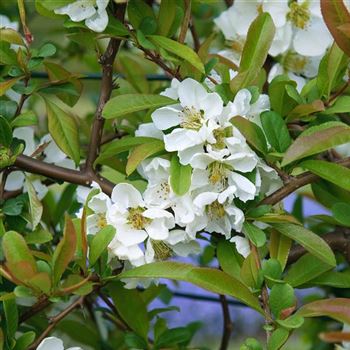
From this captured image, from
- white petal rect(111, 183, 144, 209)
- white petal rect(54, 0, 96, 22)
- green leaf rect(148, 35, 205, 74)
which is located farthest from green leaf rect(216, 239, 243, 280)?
white petal rect(54, 0, 96, 22)

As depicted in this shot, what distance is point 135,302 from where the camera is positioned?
3.92 ft

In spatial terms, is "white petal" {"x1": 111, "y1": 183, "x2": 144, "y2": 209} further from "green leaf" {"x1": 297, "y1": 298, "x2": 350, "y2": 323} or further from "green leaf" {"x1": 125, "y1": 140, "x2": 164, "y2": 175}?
"green leaf" {"x1": 297, "y1": 298, "x2": 350, "y2": 323}

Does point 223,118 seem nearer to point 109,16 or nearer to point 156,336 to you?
point 109,16

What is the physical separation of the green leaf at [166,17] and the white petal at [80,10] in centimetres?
12

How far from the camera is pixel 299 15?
1.34 metres

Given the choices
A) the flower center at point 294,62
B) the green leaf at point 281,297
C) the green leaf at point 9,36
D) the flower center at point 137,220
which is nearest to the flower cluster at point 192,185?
the flower center at point 137,220

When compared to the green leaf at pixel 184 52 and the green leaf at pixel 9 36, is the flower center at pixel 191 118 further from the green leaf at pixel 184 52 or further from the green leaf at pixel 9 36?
the green leaf at pixel 9 36

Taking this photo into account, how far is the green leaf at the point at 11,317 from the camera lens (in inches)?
41.3

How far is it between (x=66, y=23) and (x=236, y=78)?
242 mm

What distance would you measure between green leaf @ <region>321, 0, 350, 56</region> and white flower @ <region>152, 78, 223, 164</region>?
172mm

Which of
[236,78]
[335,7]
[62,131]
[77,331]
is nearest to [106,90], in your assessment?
[62,131]

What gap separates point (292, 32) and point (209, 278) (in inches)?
20.6

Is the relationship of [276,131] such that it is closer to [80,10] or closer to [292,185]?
[292,185]

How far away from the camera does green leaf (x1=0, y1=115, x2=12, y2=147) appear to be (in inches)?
44.9
